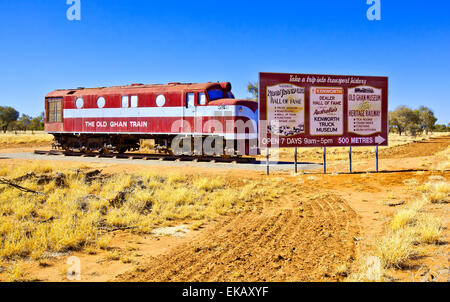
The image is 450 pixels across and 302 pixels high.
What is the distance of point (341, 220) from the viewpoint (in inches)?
302

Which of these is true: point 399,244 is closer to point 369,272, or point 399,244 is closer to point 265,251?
point 369,272

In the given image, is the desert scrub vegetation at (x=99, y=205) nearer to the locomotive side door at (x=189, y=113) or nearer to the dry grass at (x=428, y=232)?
the dry grass at (x=428, y=232)

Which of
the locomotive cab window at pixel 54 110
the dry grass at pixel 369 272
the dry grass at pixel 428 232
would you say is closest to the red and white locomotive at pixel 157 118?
the locomotive cab window at pixel 54 110

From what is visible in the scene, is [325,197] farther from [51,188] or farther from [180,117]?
[180,117]

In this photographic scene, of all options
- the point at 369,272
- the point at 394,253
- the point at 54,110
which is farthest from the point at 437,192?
the point at 54,110

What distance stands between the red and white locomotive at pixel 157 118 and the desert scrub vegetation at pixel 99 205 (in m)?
4.94

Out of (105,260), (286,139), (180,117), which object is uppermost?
(180,117)

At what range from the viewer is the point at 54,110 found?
23047 mm

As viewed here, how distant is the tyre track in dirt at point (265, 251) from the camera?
4.75m

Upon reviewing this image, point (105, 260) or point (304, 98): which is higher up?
point (304, 98)

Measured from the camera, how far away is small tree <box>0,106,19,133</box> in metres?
81.9

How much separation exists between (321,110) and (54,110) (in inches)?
726
